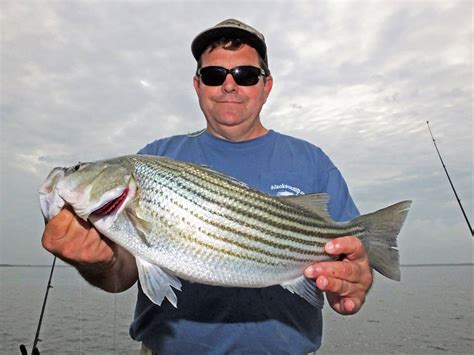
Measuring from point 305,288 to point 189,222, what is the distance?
3.73 feet

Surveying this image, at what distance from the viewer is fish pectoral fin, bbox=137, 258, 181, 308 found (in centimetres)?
335

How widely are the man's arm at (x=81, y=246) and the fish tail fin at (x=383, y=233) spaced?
2172 mm

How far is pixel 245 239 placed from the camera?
351cm

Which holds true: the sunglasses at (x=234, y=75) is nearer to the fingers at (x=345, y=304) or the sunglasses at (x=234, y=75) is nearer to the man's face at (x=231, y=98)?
the man's face at (x=231, y=98)

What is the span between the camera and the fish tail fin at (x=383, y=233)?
3.93 metres

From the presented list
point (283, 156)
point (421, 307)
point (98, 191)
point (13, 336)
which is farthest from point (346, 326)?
point (98, 191)

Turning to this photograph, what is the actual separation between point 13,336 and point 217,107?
19.1 m

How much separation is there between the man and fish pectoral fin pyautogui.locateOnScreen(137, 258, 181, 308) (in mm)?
414

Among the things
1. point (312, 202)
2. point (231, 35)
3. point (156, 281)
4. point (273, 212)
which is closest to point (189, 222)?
point (156, 281)

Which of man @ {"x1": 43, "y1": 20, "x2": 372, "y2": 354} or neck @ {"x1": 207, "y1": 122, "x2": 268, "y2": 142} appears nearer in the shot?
man @ {"x1": 43, "y1": 20, "x2": 372, "y2": 354}

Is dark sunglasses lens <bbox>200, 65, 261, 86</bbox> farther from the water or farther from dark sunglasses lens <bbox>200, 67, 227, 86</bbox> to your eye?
the water

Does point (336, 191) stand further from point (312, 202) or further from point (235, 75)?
point (235, 75)

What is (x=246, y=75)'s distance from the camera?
4.89m

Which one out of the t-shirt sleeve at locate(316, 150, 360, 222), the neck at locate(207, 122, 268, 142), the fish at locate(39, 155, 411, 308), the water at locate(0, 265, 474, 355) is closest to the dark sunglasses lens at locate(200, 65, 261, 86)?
the neck at locate(207, 122, 268, 142)
